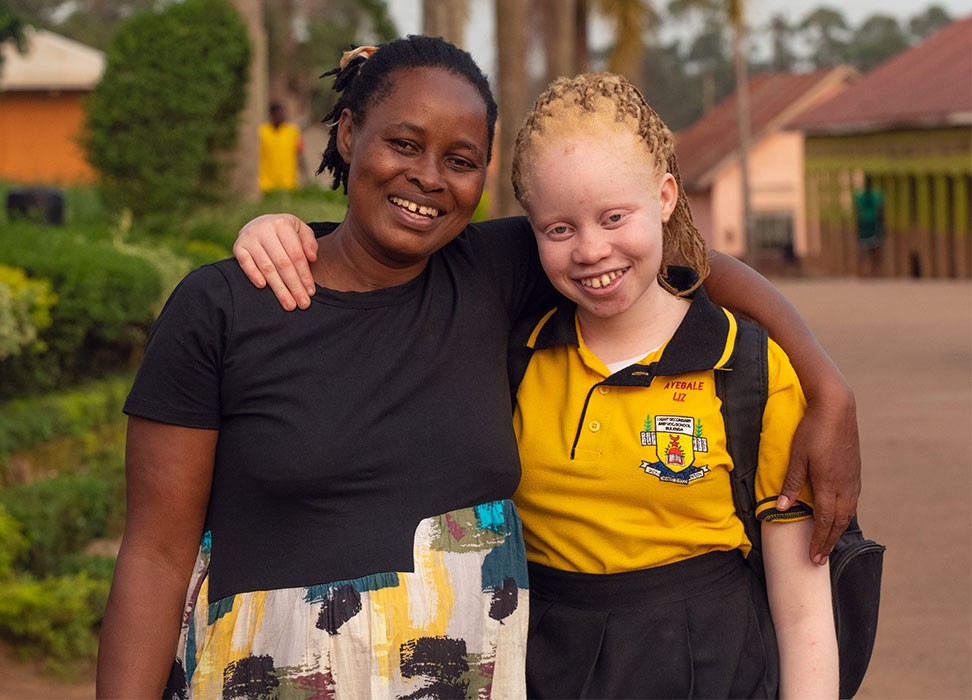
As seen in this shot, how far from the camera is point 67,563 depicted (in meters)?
5.83

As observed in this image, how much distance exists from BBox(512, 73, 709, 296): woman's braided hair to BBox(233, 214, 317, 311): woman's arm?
1.31 ft

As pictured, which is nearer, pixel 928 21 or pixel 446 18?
pixel 446 18

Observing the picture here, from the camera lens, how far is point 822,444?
2266mm

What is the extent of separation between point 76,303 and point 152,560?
4746mm

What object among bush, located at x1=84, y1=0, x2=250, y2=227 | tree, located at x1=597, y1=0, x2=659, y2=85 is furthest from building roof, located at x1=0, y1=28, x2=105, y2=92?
bush, located at x1=84, y1=0, x2=250, y2=227

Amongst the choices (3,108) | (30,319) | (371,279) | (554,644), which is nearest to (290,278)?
(371,279)

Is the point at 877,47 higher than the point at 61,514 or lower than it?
higher

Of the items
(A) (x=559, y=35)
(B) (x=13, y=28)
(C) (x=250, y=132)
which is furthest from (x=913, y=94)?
(C) (x=250, y=132)

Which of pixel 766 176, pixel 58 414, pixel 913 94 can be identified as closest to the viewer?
pixel 58 414

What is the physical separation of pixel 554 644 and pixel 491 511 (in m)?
0.27

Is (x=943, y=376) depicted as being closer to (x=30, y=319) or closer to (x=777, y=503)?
(x=30, y=319)

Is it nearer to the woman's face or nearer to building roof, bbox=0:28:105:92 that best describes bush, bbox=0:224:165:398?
the woman's face

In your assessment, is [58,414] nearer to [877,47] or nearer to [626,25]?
[626,25]

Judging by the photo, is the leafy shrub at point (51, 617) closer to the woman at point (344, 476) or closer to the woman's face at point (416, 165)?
the woman at point (344, 476)
